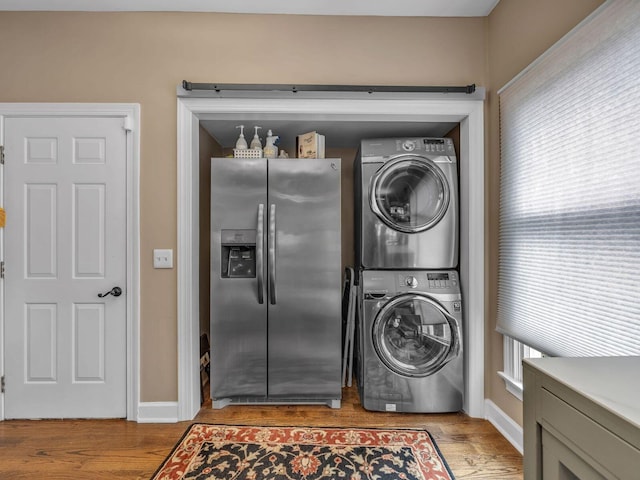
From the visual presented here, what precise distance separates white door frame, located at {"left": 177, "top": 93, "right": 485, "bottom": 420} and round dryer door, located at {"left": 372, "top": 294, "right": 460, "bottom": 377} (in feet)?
0.54

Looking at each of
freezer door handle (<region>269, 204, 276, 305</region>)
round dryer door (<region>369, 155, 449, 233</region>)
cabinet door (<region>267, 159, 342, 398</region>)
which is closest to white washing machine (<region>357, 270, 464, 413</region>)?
cabinet door (<region>267, 159, 342, 398</region>)

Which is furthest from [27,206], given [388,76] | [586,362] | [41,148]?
[586,362]

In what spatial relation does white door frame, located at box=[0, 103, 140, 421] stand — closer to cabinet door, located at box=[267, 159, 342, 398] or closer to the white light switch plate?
the white light switch plate

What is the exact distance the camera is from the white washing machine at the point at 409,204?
2.23 m

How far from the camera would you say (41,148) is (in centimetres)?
214

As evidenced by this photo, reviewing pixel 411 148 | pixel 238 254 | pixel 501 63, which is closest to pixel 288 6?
pixel 411 148

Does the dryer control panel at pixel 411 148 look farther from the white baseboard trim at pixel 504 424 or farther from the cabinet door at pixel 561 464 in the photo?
the cabinet door at pixel 561 464

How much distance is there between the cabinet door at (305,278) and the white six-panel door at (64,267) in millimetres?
1049

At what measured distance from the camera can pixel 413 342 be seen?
2248 mm

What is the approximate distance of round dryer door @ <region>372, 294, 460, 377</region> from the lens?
86.9 inches

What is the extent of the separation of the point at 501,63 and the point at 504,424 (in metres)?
2.28

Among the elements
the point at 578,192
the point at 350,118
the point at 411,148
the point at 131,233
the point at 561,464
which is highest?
the point at 350,118

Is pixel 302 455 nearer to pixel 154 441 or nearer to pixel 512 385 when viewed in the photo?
pixel 154 441

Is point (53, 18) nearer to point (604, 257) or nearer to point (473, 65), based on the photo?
point (473, 65)
